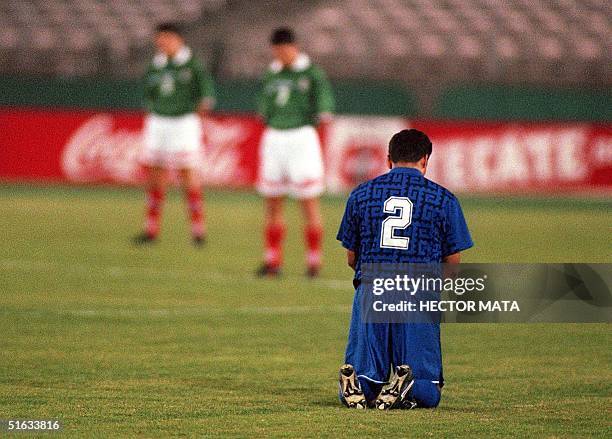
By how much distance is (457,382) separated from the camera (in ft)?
23.9

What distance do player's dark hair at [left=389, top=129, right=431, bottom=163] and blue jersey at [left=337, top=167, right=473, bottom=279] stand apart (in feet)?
0.19

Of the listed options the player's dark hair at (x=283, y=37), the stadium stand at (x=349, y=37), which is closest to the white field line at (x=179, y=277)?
the player's dark hair at (x=283, y=37)

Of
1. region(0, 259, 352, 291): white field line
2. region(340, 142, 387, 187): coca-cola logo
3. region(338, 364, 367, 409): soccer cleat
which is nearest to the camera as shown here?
region(338, 364, 367, 409): soccer cleat

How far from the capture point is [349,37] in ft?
87.8

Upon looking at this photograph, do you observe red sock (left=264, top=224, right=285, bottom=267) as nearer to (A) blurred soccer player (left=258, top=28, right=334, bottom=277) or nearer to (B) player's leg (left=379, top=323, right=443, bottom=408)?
(A) blurred soccer player (left=258, top=28, right=334, bottom=277)

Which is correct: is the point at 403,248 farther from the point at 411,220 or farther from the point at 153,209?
the point at 153,209

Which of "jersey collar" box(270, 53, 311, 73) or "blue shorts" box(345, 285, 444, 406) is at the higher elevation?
"jersey collar" box(270, 53, 311, 73)

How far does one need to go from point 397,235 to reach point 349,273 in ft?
22.0

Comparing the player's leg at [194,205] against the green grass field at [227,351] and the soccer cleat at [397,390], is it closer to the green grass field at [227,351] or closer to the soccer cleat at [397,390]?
the green grass field at [227,351]

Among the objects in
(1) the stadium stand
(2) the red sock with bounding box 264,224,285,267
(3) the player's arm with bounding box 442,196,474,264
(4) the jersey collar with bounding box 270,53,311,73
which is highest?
(1) the stadium stand

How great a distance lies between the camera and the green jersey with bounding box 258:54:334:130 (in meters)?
12.6

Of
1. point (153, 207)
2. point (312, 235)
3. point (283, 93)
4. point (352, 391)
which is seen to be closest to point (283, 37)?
point (283, 93)

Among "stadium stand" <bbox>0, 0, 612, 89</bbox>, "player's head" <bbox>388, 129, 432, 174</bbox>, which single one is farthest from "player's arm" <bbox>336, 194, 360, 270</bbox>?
"stadium stand" <bbox>0, 0, 612, 89</bbox>

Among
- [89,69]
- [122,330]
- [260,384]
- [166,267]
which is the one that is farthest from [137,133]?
[260,384]
